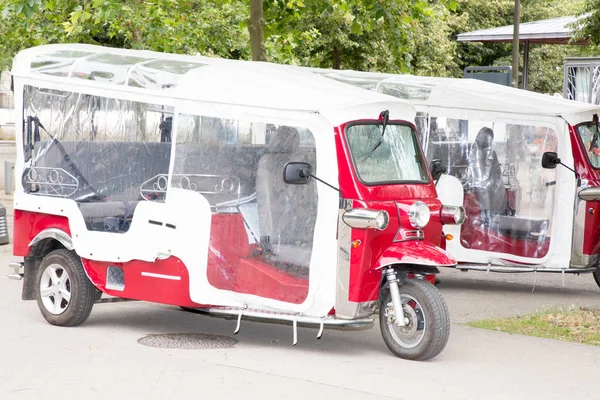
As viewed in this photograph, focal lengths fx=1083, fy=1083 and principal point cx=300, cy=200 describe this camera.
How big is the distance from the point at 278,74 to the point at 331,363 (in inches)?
101

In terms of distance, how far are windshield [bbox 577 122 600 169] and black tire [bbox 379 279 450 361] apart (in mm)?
4566

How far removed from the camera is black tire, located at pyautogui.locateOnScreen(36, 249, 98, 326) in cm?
954

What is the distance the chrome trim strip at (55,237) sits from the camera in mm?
9656

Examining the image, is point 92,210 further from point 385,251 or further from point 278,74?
point 385,251

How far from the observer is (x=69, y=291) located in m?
9.68

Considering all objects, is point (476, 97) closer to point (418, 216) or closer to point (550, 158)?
point (550, 158)

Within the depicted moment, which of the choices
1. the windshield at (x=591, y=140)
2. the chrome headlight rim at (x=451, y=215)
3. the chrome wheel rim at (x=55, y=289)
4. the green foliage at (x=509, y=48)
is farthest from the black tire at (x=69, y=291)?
the green foliage at (x=509, y=48)

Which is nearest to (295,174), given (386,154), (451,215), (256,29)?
(386,154)

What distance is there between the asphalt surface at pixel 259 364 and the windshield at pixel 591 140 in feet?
8.35

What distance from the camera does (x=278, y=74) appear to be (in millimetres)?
9281

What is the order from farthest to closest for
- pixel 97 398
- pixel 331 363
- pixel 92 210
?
1. pixel 92 210
2. pixel 331 363
3. pixel 97 398

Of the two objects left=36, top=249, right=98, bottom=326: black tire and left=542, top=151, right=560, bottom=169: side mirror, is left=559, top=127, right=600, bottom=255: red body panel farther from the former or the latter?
left=36, top=249, right=98, bottom=326: black tire

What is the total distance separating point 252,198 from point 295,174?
29.0 inches

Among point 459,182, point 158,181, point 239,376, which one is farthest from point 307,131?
point 459,182
